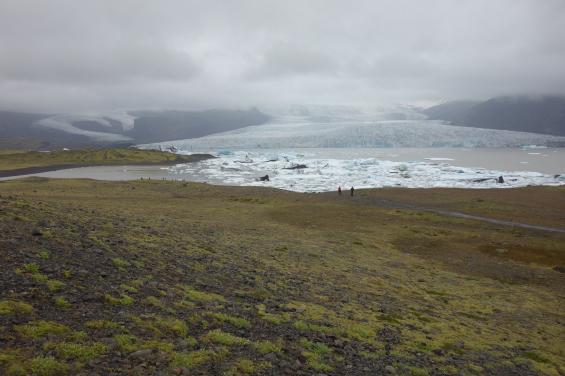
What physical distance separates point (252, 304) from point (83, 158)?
457ft

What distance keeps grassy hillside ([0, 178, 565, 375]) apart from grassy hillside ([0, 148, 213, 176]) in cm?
11161

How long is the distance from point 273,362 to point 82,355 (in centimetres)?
391

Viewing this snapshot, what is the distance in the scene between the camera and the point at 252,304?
1251cm

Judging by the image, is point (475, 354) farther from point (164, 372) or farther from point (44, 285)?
point (44, 285)

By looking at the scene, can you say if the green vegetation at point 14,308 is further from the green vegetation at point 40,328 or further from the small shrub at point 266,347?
the small shrub at point 266,347

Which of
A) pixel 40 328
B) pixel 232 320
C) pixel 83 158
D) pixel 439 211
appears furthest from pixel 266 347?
pixel 83 158

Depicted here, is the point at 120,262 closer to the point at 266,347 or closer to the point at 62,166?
the point at 266,347

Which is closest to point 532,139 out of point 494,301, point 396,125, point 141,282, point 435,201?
point 396,125

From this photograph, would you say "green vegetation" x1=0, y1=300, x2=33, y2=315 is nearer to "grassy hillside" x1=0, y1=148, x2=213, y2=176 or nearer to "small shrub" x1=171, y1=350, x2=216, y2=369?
"small shrub" x1=171, y1=350, x2=216, y2=369

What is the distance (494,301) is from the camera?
17.6m

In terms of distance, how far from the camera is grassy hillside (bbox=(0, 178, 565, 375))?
322 inches

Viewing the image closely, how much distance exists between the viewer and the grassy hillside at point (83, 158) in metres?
117

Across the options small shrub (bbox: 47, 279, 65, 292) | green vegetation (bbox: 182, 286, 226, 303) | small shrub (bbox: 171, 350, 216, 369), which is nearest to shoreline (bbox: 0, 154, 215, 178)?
small shrub (bbox: 47, 279, 65, 292)

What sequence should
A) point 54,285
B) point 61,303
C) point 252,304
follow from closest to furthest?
1. point 61,303
2. point 54,285
3. point 252,304
